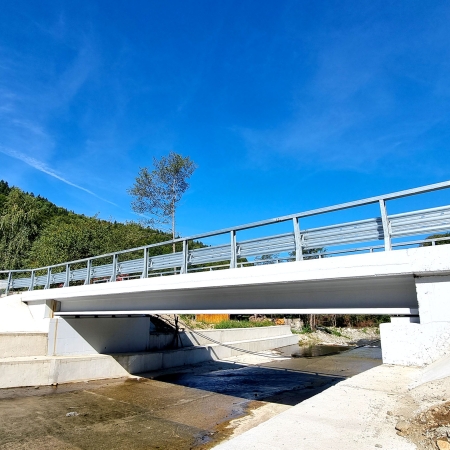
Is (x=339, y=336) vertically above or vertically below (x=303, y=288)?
below

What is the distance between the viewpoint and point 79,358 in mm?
14953

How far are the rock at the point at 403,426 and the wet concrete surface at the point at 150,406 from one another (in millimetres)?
5907

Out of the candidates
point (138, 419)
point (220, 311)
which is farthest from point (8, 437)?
point (220, 311)

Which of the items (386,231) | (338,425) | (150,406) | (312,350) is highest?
(386,231)

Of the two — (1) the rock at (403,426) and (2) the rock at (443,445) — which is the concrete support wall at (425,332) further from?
(2) the rock at (443,445)

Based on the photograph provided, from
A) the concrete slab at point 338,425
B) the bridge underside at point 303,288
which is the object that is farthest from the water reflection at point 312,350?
the concrete slab at point 338,425

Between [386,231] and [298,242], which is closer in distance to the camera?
[386,231]

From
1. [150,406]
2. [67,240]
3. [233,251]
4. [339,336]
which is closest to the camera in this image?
[233,251]

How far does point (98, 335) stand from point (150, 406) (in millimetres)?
6062

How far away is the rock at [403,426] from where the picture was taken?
9.84ft

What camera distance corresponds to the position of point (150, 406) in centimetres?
1161

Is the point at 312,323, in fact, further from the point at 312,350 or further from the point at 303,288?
the point at 303,288

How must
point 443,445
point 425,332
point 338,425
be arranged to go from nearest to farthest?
point 443,445 → point 338,425 → point 425,332

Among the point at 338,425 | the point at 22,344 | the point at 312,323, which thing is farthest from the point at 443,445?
the point at 312,323
